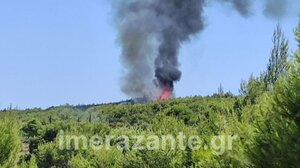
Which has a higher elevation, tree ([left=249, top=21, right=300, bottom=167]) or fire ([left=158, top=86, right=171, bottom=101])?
fire ([left=158, top=86, right=171, bottom=101])

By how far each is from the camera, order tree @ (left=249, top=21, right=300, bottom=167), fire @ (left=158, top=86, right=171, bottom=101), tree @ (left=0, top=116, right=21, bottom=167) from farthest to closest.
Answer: fire @ (left=158, top=86, right=171, bottom=101) → tree @ (left=0, top=116, right=21, bottom=167) → tree @ (left=249, top=21, right=300, bottom=167)

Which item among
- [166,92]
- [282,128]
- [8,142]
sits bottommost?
[282,128]

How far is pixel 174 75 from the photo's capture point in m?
125

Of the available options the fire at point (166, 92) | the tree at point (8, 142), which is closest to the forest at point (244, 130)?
the tree at point (8, 142)

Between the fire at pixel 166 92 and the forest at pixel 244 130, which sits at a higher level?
the fire at pixel 166 92

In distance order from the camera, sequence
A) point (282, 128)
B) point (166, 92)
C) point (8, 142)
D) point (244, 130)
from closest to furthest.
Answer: point (282, 128), point (244, 130), point (8, 142), point (166, 92)

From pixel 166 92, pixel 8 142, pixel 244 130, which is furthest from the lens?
pixel 166 92

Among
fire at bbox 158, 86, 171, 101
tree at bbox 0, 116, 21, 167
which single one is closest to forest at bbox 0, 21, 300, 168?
tree at bbox 0, 116, 21, 167

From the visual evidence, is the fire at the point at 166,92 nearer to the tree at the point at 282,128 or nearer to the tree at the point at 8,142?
the tree at the point at 8,142

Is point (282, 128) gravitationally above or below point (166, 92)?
below

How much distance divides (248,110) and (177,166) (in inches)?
330

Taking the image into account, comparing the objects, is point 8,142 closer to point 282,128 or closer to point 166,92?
point 282,128

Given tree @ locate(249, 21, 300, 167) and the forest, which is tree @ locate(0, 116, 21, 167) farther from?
tree @ locate(249, 21, 300, 167)

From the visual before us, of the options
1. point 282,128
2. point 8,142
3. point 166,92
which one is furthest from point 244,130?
point 166,92
